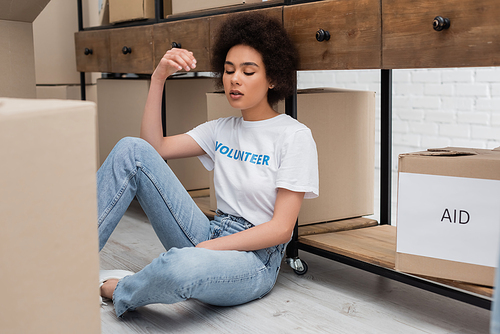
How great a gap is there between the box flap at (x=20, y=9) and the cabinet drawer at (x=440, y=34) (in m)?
1.13

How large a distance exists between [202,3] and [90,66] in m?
0.77

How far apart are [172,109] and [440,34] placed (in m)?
1.17

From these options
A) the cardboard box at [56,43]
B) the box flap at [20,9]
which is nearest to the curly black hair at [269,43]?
the box flap at [20,9]

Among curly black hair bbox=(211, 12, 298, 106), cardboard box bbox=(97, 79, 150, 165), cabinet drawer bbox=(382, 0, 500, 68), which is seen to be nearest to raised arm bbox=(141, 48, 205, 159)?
curly black hair bbox=(211, 12, 298, 106)

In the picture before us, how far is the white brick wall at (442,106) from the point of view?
201 centimetres

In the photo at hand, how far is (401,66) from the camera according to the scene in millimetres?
1069

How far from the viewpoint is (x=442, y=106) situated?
84.6 inches

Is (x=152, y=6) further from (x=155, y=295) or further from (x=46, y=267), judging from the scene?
(x=46, y=267)

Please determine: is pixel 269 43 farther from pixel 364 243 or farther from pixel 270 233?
pixel 364 243

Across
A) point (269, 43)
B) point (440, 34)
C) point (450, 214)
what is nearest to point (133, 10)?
point (269, 43)

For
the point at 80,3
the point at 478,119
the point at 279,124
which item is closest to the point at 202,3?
→ the point at 279,124

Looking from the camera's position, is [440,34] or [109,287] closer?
[440,34]

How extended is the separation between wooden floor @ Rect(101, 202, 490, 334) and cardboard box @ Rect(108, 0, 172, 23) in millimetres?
1005

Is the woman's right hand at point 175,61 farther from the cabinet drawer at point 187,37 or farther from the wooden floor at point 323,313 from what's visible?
the wooden floor at point 323,313
